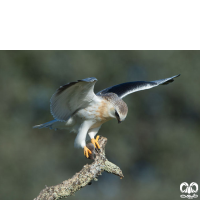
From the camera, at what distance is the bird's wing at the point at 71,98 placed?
4.93 meters

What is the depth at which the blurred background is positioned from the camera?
51.0ft

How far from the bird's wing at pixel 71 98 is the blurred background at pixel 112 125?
965 cm

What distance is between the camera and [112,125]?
53.5 ft

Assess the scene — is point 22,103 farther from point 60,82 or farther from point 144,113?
point 144,113

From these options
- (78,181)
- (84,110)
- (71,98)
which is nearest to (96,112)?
Answer: (84,110)

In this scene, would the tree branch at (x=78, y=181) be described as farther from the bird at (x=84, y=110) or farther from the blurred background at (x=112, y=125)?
the blurred background at (x=112, y=125)

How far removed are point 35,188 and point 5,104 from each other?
14.0 feet

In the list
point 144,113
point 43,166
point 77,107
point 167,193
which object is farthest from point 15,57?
point 77,107

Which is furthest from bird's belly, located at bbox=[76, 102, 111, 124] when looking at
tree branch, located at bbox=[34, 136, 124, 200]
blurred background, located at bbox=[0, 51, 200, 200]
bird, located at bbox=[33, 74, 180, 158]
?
blurred background, located at bbox=[0, 51, 200, 200]

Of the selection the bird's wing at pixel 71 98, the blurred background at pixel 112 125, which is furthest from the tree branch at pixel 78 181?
the blurred background at pixel 112 125

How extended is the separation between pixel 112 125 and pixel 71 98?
11122 millimetres

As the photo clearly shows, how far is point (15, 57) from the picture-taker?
17203mm

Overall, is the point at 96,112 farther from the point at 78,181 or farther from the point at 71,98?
the point at 78,181

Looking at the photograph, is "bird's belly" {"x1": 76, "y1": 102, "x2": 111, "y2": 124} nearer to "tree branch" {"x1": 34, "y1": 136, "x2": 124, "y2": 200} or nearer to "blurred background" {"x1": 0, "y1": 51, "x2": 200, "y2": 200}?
"tree branch" {"x1": 34, "y1": 136, "x2": 124, "y2": 200}
